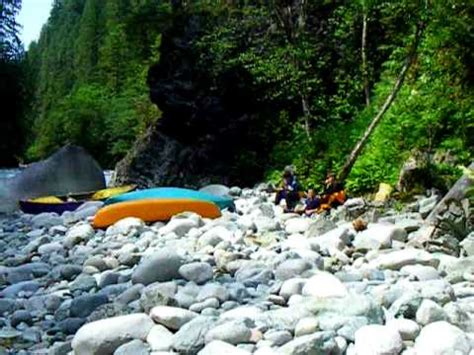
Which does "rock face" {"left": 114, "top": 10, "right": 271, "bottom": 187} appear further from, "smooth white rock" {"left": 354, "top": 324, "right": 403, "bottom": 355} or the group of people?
"smooth white rock" {"left": 354, "top": 324, "right": 403, "bottom": 355}

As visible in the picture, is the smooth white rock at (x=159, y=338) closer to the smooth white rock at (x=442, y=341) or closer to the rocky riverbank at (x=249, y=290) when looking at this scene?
the rocky riverbank at (x=249, y=290)

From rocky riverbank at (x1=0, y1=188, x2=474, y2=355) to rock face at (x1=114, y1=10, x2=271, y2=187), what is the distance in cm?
864

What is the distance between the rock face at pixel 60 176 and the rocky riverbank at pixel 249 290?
8719mm

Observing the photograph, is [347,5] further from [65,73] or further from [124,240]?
[65,73]

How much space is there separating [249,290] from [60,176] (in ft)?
44.3

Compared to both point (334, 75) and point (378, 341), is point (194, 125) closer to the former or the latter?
point (334, 75)

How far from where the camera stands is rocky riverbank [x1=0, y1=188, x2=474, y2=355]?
4168 millimetres

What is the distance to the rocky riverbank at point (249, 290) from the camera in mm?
4168

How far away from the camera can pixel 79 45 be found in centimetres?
6400

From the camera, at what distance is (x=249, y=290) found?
5.41 m

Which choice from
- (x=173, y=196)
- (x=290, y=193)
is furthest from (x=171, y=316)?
(x=173, y=196)

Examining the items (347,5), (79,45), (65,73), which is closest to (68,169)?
(347,5)

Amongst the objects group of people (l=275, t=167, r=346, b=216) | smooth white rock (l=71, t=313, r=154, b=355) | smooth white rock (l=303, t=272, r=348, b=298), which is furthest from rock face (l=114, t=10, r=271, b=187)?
smooth white rock (l=71, t=313, r=154, b=355)

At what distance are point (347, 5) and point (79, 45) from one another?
52.2 m
